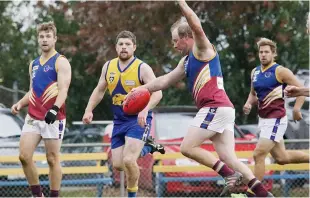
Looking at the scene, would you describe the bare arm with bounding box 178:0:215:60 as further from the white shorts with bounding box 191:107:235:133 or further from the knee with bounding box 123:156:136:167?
the knee with bounding box 123:156:136:167

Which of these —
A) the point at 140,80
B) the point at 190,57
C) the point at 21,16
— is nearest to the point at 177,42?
the point at 190,57

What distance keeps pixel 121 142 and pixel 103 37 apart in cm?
857

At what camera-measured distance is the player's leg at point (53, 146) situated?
33.0 ft

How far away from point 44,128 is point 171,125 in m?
4.58

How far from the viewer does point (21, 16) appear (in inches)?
911

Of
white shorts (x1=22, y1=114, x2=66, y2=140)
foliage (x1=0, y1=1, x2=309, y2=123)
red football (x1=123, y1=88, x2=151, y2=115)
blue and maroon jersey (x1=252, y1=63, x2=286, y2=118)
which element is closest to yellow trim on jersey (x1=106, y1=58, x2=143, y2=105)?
white shorts (x1=22, y1=114, x2=66, y2=140)

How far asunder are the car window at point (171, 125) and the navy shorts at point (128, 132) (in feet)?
12.0

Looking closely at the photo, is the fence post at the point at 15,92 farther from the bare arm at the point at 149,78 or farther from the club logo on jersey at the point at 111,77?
the bare arm at the point at 149,78

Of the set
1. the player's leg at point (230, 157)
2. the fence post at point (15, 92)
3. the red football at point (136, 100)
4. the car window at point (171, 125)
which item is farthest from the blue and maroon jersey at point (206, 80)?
the fence post at point (15, 92)

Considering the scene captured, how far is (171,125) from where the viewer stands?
47.0ft

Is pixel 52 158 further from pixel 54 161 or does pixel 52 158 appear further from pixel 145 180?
pixel 145 180

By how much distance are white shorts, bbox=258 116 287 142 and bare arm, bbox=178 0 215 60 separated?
280 cm

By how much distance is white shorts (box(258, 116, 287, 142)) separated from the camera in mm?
11086

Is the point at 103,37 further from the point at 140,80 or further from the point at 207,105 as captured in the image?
the point at 207,105
